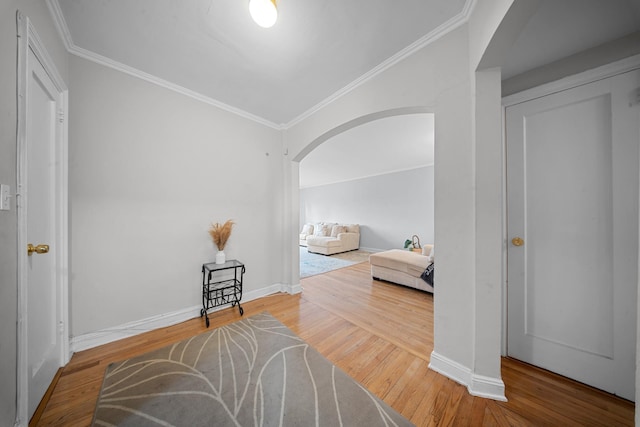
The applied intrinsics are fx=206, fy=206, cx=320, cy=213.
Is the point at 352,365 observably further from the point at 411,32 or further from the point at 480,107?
the point at 411,32

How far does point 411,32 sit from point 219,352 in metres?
2.95

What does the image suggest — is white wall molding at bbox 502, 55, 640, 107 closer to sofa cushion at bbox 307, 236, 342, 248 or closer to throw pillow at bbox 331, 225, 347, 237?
sofa cushion at bbox 307, 236, 342, 248

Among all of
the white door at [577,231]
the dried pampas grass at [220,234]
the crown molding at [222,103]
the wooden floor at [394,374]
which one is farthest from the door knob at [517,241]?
the dried pampas grass at [220,234]

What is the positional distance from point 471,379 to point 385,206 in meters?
5.40

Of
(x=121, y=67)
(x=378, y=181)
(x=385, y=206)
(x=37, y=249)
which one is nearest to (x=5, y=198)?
(x=37, y=249)

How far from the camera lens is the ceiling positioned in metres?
1.28

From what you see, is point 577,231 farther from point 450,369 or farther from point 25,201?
point 25,201

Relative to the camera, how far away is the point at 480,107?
1296 mm

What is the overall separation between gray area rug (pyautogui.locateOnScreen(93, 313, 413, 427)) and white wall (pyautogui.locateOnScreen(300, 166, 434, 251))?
504 cm

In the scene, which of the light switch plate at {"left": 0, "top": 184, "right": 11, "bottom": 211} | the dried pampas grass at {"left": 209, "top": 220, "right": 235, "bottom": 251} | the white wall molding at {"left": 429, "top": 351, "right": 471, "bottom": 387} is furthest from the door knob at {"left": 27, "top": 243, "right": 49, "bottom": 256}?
the white wall molding at {"left": 429, "top": 351, "right": 471, "bottom": 387}

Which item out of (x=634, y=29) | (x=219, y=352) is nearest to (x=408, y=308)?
(x=219, y=352)

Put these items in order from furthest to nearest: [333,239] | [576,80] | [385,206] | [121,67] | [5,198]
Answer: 1. [385,206]
2. [333,239]
3. [121,67]
4. [576,80]
5. [5,198]

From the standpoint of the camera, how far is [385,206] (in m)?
6.46

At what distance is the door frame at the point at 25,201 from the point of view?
3.16ft
